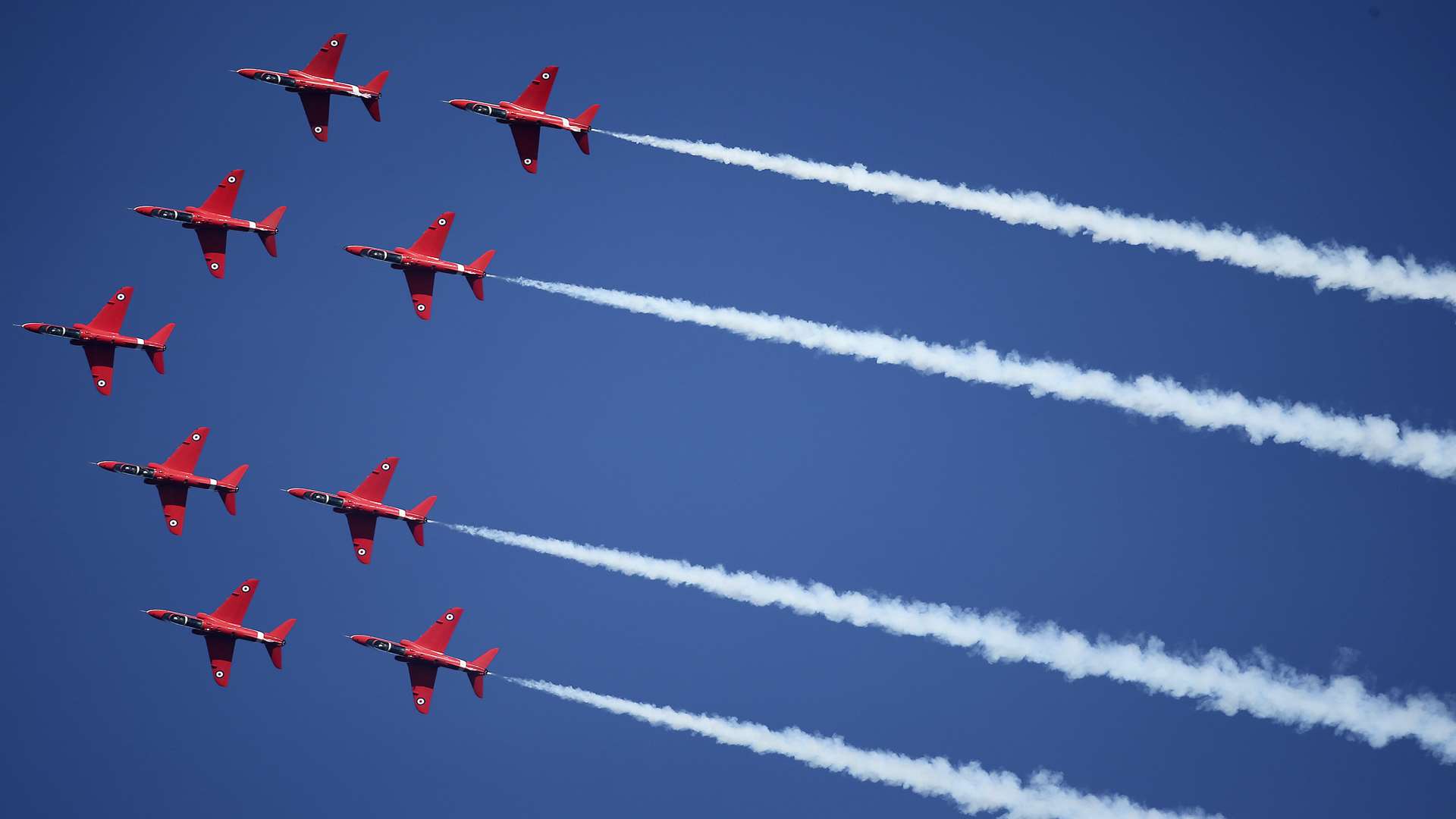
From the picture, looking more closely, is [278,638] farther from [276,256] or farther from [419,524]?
[276,256]

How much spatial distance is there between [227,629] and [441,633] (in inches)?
280

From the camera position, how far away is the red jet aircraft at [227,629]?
5647 centimetres

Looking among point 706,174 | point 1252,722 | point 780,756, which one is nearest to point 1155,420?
point 780,756

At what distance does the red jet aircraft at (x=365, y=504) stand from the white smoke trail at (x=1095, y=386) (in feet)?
26.2

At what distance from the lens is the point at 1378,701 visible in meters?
50.5

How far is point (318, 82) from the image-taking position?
180 ft

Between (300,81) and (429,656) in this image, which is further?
(429,656)

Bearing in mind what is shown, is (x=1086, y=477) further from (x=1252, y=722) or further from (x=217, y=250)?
(x=217, y=250)

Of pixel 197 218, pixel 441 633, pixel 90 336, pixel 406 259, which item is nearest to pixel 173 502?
pixel 90 336

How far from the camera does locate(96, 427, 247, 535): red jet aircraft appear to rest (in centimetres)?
5625

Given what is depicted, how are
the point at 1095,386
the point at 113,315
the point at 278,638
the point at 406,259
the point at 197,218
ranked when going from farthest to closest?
the point at 113,315, the point at 197,218, the point at 278,638, the point at 406,259, the point at 1095,386

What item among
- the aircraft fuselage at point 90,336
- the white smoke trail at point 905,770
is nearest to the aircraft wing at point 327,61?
the aircraft fuselage at point 90,336

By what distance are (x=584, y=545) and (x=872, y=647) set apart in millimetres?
38144

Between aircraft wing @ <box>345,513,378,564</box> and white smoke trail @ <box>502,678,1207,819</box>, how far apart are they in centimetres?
737
